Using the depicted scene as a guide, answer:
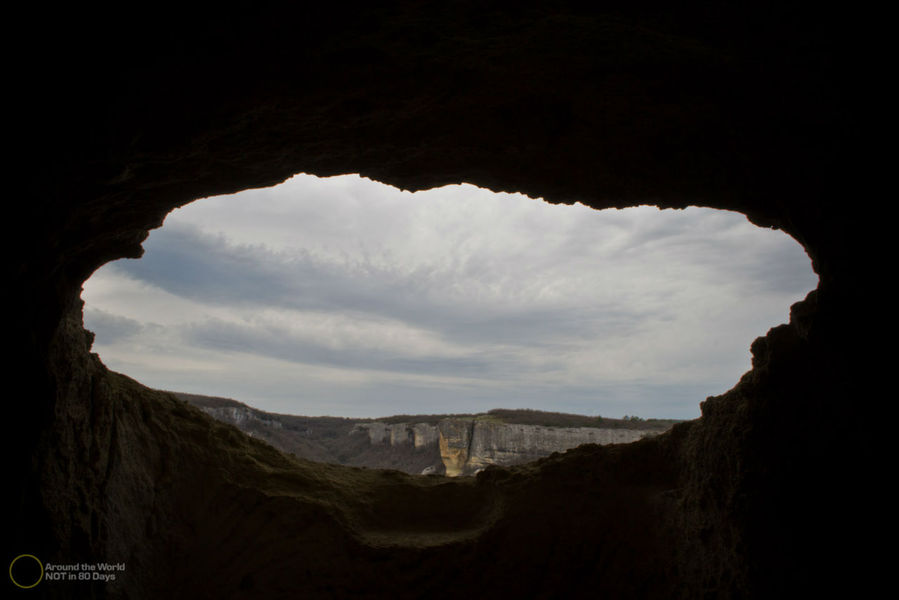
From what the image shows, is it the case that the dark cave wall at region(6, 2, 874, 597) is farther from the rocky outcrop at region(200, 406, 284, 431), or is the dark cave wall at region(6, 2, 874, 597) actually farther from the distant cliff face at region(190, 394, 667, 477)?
the rocky outcrop at region(200, 406, 284, 431)

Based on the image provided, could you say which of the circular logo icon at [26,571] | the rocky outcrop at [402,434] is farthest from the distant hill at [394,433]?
the circular logo icon at [26,571]

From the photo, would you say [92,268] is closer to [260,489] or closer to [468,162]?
[260,489]

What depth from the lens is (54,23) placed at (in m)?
2.51

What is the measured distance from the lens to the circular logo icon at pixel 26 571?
3.22m

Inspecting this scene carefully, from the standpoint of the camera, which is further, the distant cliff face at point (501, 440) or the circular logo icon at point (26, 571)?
the distant cliff face at point (501, 440)

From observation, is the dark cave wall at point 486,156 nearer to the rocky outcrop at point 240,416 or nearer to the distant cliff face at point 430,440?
the distant cliff face at point 430,440

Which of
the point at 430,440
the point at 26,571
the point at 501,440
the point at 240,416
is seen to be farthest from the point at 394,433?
the point at 26,571

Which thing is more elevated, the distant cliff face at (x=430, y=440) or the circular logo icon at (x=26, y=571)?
the circular logo icon at (x=26, y=571)

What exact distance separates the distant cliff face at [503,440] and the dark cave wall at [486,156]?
11.6m

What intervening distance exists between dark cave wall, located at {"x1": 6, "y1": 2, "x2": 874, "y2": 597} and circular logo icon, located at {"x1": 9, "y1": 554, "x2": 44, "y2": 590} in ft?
0.63

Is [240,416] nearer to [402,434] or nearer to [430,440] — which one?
[402,434]

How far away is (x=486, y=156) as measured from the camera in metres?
4.73

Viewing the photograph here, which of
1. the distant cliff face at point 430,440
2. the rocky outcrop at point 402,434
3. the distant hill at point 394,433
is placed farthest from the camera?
the rocky outcrop at point 402,434

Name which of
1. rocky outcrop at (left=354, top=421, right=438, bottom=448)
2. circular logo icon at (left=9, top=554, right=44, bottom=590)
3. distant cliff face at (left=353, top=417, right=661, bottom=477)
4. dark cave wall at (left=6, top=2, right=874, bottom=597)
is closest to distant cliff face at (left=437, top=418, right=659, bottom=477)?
distant cliff face at (left=353, top=417, right=661, bottom=477)
